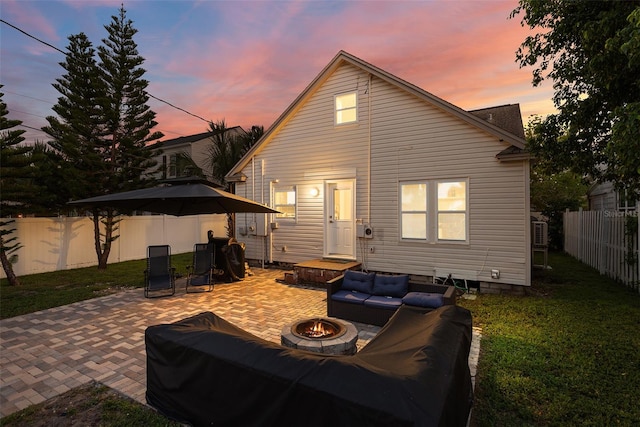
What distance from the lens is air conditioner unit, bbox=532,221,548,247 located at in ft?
32.2

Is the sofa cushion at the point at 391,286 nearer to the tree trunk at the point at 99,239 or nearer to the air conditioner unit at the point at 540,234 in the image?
the air conditioner unit at the point at 540,234

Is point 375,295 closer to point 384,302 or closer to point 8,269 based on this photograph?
point 384,302

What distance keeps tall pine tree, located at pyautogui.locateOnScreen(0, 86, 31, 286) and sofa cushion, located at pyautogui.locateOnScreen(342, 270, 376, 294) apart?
9348 millimetres

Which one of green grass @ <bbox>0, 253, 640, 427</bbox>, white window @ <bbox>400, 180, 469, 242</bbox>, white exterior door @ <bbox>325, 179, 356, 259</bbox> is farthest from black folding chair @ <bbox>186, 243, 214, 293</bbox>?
white window @ <bbox>400, 180, 469, 242</bbox>

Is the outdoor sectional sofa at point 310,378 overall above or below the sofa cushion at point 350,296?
above

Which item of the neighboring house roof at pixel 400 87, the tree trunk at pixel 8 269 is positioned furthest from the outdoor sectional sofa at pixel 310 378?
the tree trunk at pixel 8 269

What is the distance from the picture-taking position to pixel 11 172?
320 inches

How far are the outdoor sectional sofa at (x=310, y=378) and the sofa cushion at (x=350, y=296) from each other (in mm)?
2433

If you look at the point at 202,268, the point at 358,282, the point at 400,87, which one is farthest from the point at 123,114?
the point at 358,282

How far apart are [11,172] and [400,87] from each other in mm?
10974

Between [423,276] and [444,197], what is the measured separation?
2.25 metres

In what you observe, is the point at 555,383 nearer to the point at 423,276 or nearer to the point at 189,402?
the point at 189,402

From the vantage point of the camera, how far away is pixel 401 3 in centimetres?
786

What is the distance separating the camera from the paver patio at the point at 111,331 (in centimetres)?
357
